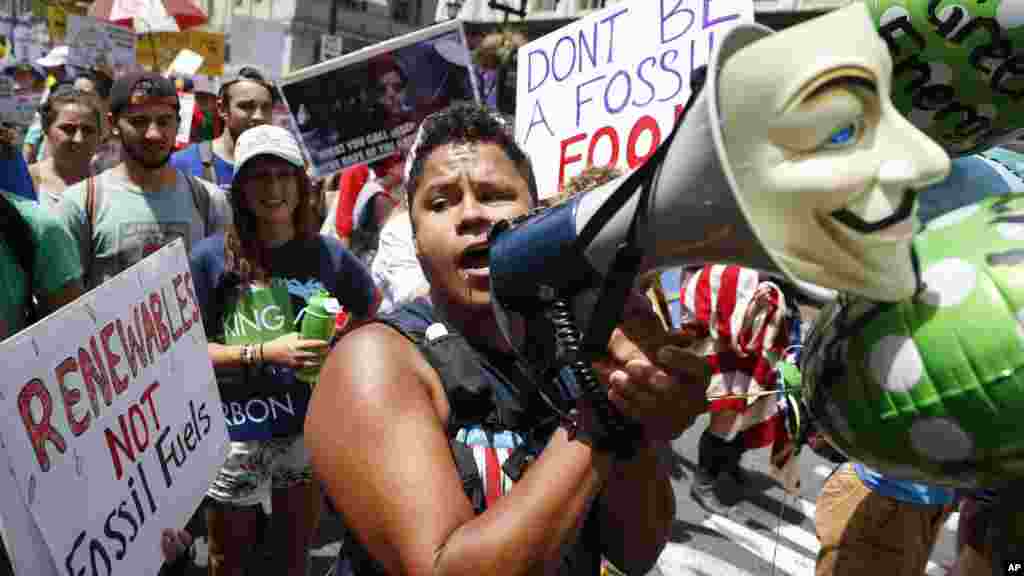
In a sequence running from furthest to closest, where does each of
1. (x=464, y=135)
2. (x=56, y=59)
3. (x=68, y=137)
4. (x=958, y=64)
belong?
(x=56, y=59), (x=68, y=137), (x=464, y=135), (x=958, y=64)

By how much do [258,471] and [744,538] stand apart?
2.80 m

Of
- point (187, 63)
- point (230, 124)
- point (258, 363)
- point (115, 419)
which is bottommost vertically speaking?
point (258, 363)

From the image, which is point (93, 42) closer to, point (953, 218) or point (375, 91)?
point (375, 91)

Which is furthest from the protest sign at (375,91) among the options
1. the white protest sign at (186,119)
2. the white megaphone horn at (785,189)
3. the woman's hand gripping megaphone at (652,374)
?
the white protest sign at (186,119)

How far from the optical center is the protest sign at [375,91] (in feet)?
12.7

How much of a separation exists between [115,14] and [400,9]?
3491cm

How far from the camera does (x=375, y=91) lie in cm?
397

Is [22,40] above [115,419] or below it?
above

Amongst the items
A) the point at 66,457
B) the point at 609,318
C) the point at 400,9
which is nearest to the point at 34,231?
the point at 66,457

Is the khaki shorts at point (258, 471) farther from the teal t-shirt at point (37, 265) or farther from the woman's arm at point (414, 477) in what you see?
the woman's arm at point (414, 477)

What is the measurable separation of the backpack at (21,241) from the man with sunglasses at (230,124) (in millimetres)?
2439

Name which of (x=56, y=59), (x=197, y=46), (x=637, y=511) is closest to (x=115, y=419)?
(x=637, y=511)

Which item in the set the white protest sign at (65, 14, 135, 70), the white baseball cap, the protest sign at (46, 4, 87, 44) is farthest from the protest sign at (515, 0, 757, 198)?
the protest sign at (46, 4, 87, 44)

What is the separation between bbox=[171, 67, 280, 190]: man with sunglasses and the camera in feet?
14.9
